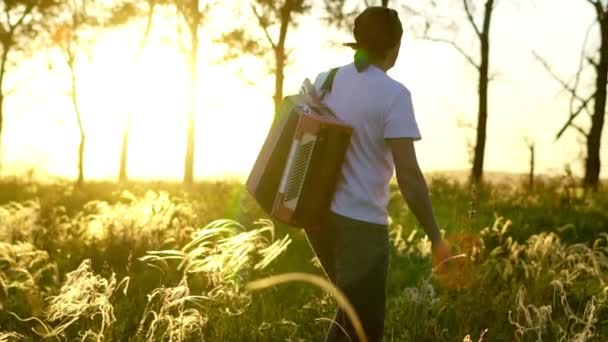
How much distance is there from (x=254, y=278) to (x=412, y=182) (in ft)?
16.4

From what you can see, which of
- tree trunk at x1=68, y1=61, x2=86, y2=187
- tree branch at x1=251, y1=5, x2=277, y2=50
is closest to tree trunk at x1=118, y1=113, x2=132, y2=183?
tree trunk at x1=68, y1=61, x2=86, y2=187

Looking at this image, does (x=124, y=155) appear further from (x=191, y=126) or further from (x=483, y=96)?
(x=483, y=96)

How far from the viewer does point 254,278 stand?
8.38 metres

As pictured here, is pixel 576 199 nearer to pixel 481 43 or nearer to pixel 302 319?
pixel 481 43

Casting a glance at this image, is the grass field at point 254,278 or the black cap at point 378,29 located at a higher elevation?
the black cap at point 378,29

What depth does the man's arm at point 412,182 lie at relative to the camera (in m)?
3.54

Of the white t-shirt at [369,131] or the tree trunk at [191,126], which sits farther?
the tree trunk at [191,126]

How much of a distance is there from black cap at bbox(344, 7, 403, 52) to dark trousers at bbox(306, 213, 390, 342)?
77 centimetres

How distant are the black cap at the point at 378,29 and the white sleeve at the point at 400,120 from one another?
250mm

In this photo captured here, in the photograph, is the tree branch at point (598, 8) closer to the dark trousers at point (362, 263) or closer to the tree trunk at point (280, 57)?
the tree trunk at point (280, 57)

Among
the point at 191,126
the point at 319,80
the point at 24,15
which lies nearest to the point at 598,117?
the point at 191,126

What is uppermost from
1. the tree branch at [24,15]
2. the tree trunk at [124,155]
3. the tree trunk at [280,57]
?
the tree branch at [24,15]

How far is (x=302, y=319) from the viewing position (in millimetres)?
6379

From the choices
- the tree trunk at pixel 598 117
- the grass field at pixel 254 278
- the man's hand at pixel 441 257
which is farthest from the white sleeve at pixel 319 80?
the tree trunk at pixel 598 117
